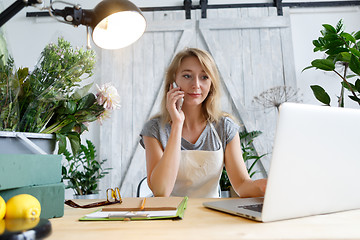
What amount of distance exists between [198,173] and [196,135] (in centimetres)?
25

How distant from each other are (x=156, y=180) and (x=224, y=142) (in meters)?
0.52

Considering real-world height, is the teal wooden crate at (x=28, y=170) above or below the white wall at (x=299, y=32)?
below

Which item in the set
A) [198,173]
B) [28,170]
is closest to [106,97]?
[28,170]

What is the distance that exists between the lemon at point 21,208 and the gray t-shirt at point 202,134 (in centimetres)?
102

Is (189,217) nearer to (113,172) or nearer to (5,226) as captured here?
(5,226)

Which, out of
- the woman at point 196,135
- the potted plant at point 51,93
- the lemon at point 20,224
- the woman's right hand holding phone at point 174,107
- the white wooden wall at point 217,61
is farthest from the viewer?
the white wooden wall at point 217,61

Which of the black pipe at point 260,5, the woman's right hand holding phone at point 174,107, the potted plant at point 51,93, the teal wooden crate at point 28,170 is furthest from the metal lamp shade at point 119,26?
the black pipe at point 260,5

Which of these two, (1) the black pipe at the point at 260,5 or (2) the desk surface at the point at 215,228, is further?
(1) the black pipe at the point at 260,5

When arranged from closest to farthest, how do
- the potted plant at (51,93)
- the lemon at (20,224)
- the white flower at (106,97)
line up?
the lemon at (20,224), the potted plant at (51,93), the white flower at (106,97)

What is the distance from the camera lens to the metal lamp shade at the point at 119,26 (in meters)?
0.73

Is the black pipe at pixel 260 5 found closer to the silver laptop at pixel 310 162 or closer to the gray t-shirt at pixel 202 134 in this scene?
the gray t-shirt at pixel 202 134

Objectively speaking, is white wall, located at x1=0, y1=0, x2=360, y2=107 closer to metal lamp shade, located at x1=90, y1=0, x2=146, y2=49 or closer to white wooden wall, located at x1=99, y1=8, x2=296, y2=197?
white wooden wall, located at x1=99, y1=8, x2=296, y2=197

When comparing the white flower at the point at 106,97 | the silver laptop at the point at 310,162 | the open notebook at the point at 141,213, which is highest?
the white flower at the point at 106,97

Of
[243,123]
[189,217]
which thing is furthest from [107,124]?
[189,217]
